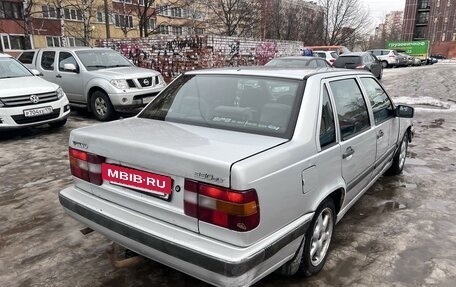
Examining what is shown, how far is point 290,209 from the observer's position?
2307 mm

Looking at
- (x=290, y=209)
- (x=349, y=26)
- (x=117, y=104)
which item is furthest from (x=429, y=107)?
(x=349, y=26)

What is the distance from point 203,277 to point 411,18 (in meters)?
96.2

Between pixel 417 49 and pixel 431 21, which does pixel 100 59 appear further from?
pixel 431 21

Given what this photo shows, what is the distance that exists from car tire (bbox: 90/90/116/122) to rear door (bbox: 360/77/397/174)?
628 centimetres

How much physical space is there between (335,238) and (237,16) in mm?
34843

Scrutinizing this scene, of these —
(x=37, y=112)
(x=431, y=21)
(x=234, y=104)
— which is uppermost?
(x=431, y=21)

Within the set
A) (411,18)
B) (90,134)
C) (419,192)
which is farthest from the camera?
(411,18)

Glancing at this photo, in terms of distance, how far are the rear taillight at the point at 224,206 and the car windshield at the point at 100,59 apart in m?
8.04

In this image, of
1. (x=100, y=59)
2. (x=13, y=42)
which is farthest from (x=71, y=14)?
(x=100, y=59)

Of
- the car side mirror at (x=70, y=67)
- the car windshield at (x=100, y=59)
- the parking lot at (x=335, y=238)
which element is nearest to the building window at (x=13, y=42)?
the car windshield at (x=100, y=59)

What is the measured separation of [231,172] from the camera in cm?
199

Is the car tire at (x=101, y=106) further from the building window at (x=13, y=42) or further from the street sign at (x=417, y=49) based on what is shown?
the street sign at (x=417, y=49)

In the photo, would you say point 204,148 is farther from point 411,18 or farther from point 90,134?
point 411,18

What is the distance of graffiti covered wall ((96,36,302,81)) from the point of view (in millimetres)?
14852
